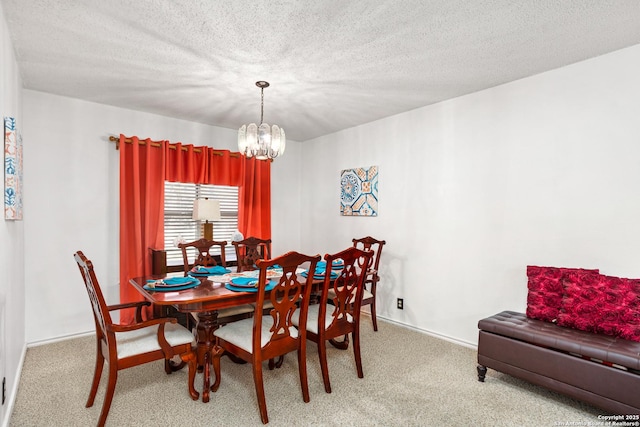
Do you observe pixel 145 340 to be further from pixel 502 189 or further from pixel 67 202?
pixel 502 189

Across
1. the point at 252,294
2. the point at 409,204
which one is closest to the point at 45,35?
the point at 252,294

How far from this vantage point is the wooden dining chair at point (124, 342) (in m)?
2.02

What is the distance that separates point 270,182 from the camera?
16.8ft

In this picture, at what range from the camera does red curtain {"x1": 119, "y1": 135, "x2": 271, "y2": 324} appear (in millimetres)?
3832

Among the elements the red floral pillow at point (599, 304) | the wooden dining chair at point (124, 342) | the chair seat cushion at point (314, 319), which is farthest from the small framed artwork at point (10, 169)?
the red floral pillow at point (599, 304)

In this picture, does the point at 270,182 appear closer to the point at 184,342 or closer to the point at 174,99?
the point at 174,99

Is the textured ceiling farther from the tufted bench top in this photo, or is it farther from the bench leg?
the bench leg

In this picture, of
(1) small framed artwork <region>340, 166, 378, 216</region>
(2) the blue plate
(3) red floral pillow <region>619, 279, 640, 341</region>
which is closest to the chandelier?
(2) the blue plate

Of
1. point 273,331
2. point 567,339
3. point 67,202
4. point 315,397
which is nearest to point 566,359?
point 567,339

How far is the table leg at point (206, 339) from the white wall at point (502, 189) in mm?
2360

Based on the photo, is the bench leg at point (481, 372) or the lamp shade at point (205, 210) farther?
the lamp shade at point (205, 210)

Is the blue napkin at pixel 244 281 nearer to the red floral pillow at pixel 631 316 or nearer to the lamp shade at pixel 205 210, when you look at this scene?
the lamp shade at pixel 205 210

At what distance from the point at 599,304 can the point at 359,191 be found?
2.80m

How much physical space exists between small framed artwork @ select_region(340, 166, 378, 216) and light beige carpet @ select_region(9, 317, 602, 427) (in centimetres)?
195
